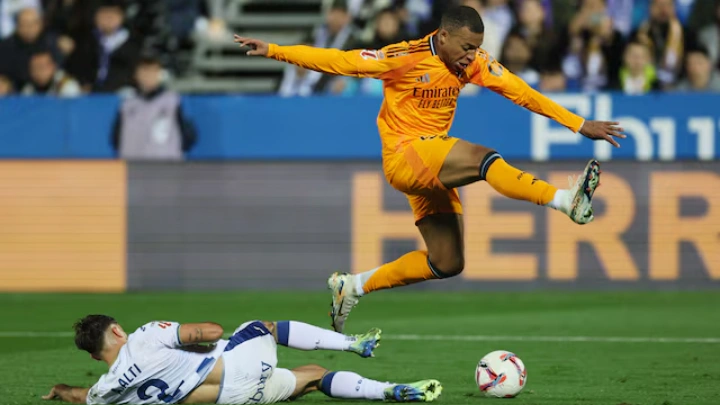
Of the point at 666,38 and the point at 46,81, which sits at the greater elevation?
the point at 666,38

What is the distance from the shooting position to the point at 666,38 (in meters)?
15.9

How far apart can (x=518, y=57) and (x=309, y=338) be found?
8.80 metres

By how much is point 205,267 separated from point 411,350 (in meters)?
5.49

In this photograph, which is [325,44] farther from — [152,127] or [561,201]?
[561,201]

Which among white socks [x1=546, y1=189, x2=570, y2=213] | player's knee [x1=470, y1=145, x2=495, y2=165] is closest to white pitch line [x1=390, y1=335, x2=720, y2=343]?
player's knee [x1=470, y1=145, x2=495, y2=165]

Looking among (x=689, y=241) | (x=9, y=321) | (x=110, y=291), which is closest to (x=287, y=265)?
(x=110, y=291)

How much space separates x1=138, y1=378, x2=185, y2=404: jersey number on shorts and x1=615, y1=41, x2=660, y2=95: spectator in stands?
31.9 feet

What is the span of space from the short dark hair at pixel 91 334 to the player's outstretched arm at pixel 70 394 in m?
0.39

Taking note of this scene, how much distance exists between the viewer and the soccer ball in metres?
7.78

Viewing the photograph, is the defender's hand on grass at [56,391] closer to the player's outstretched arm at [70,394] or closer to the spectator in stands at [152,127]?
the player's outstretched arm at [70,394]

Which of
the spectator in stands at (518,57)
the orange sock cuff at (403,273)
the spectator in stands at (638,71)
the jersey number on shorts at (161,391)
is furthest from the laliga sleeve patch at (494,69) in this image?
the spectator in stands at (638,71)

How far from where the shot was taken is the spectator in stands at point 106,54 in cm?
1705

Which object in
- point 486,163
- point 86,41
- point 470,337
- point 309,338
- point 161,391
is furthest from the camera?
point 86,41

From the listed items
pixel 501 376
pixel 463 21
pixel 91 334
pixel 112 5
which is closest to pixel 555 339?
pixel 501 376
